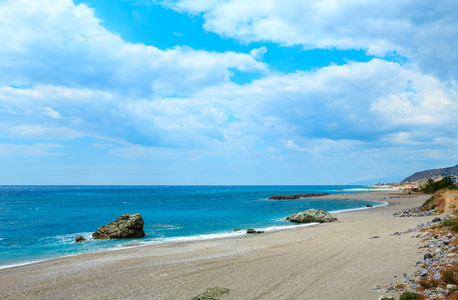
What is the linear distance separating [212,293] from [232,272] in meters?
3.98

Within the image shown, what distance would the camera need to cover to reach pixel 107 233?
32.8 m

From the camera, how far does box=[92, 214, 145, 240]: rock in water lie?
1284 inches

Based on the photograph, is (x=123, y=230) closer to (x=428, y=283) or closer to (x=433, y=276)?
(x=433, y=276)

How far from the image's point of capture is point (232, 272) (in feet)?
53.5

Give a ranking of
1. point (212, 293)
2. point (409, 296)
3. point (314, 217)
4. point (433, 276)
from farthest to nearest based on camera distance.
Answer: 1. point (314, 217)
2. point (212, 293)
3. point (433, 276)
4. point (409, 296)

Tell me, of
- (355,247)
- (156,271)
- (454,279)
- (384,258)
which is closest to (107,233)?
(156,271)

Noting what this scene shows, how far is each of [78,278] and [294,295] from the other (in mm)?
12389

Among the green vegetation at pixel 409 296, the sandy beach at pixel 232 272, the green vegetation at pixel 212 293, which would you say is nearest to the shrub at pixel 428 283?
the green vegetation at pixel 409 296

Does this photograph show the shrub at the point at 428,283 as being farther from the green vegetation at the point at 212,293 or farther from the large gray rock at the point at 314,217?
the large gray rock at the point at 314,217

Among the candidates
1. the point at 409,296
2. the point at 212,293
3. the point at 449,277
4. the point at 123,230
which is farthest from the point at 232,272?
the point at 123,230

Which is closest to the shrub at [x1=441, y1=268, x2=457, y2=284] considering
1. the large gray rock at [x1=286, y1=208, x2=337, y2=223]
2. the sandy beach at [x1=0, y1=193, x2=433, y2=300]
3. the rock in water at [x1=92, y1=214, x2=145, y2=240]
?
the sandy beach at [x1=0, y1=193, x2=433, y2=300]

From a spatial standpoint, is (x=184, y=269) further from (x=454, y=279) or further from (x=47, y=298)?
(x=454, y=279)

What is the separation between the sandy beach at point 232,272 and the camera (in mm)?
12977

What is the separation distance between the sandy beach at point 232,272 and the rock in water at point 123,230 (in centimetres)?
896
